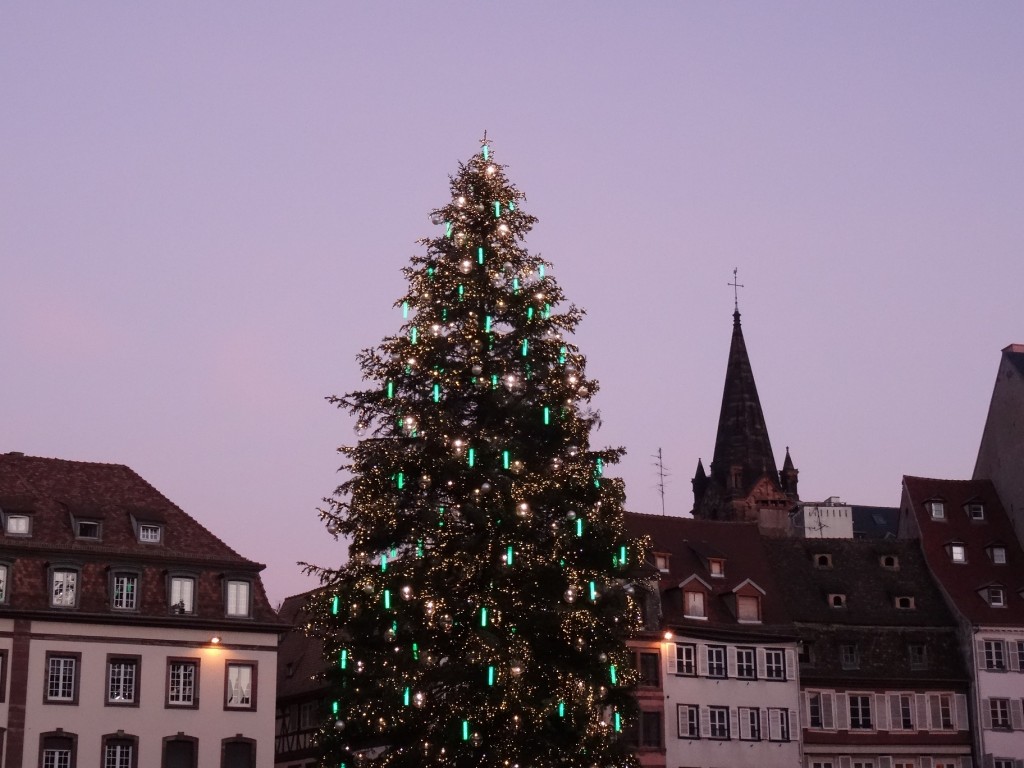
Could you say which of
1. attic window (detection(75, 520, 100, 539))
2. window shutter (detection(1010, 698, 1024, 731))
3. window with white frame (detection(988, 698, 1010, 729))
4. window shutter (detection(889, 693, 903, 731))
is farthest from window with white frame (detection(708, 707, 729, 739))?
attic window (detection(75, 520, 100, 539))

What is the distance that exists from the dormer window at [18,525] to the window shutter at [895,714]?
126 feet

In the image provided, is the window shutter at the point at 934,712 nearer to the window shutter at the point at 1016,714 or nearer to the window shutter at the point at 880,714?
the window shutter at the point at 880,714

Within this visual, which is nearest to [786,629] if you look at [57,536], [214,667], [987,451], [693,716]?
[693,716]

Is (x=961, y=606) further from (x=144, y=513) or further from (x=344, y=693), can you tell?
(x=344, y=693)

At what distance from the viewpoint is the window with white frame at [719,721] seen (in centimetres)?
7225

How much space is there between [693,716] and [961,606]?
14.4m

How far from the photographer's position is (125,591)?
2347 inches

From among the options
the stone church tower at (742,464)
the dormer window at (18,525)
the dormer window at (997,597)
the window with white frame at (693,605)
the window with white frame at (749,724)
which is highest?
the stone church tower at (742,464)

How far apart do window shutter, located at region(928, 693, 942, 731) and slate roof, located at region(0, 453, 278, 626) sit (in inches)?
1227

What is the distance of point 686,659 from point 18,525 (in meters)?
29.1

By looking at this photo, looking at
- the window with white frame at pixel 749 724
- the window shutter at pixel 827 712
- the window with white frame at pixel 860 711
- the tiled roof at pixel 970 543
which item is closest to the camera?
the window with white frame at pixel 749 724

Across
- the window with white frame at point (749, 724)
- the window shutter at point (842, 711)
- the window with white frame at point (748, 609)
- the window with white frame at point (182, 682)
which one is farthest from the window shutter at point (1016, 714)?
the window with white frame at point (182, 682)

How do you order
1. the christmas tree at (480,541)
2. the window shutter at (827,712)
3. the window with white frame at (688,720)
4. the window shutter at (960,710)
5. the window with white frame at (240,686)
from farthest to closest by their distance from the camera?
the window shutter at (960,710), the window shutter at (827,712), the window with white frame at (688,720), the window with white frame at (240,686), the christmas tree at (480,541)

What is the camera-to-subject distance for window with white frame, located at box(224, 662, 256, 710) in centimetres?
6050
